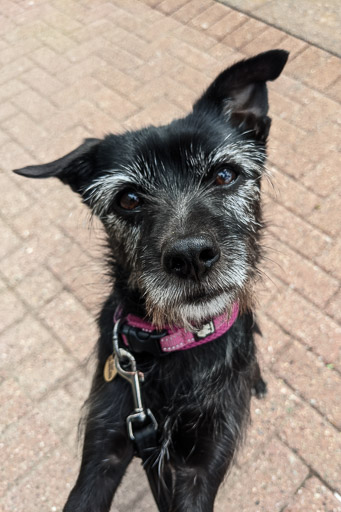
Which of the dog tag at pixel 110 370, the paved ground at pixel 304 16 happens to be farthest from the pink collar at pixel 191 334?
the paved ground at pixel 304 16

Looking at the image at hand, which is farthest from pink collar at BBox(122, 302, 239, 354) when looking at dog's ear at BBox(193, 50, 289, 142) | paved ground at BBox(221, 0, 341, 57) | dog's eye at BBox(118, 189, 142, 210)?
paved ground at BBox(221, 0, 341, 57)

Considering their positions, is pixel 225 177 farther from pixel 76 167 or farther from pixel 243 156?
pixel 76 167

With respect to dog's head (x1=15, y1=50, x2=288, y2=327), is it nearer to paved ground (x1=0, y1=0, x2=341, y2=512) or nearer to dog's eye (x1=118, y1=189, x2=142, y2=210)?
dog's eye (x1=118, y1=189, x2=142, y2=210)

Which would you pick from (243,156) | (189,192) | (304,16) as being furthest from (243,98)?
(304,16)

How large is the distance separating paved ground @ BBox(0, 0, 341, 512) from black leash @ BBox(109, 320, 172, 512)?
606 millimetres

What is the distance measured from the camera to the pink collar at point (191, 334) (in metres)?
2.46

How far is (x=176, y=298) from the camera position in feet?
7.31

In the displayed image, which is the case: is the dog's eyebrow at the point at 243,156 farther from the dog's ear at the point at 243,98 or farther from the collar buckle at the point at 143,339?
the collar buckle at the point at 143,339

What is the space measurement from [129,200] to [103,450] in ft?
4.52

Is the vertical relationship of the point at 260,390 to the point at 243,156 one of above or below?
below

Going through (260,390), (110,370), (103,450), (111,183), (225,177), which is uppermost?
(111,183)

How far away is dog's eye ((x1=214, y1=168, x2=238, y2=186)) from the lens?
261 centimetres

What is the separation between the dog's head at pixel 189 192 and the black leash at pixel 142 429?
0.29 m

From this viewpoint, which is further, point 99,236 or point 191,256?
point 99,236
